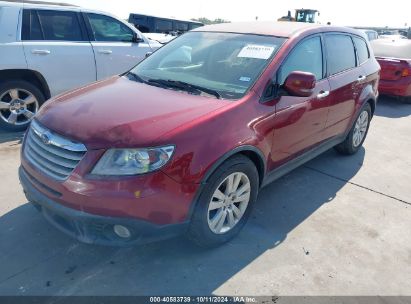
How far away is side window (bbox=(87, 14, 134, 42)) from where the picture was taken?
609 centimetres

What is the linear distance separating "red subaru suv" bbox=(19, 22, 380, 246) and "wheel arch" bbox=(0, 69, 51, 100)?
240 centimetres

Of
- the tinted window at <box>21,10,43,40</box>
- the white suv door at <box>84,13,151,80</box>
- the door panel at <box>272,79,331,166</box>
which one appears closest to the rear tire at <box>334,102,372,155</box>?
the door panel at <box>272,79,331,166</box>

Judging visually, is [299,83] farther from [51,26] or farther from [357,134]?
[51,26]

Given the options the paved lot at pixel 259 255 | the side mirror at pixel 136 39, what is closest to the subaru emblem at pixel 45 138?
the paved lot at pixel 259 255

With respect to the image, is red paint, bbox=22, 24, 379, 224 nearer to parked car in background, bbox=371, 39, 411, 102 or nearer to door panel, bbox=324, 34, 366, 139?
door panel, bbox=324, 34, 366, 139

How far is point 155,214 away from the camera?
2463mm

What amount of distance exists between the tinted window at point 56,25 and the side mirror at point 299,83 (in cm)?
406

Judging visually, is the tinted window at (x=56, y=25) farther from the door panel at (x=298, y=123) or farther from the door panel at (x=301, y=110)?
the door panel at (x=298, y=123)

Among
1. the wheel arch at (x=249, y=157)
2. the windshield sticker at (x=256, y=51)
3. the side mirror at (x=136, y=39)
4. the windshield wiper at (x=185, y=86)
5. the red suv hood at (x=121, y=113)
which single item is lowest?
the wheel arch at (x=249, y=157)

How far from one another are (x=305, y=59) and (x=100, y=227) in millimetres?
2519

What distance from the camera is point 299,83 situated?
121 inches

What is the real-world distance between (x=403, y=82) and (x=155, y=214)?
7.89 meters

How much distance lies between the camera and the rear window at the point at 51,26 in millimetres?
5352

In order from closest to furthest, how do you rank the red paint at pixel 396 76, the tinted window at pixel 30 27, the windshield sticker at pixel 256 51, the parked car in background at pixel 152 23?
the windshield sticker at pixel 256 51
the tinted window at pixel 30 27
the red paint at pixel 396 76
the parked car in background at pixel 152 23
